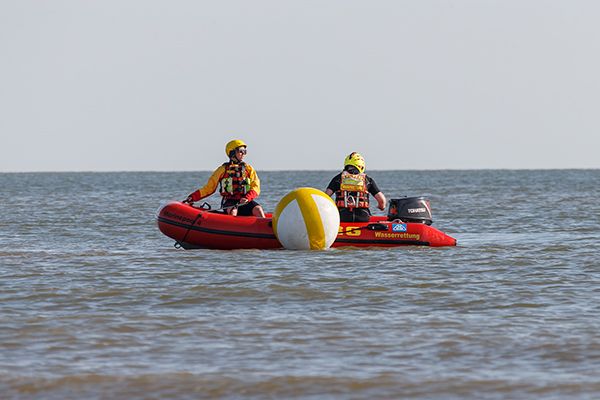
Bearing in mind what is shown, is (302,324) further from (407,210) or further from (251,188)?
(407,210)

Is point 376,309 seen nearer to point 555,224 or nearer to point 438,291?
point 438,291

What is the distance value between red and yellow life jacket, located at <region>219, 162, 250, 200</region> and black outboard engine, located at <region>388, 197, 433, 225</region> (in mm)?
2182

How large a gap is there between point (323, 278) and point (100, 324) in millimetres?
3670

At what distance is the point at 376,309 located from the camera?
1034 cm

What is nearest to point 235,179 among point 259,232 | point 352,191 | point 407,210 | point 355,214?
point 259,232

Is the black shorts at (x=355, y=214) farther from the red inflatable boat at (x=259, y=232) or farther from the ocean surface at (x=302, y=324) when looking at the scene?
the ocean surface at (x=302, y=324)

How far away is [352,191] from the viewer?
15992 mm

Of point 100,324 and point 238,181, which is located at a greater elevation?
point 238,181

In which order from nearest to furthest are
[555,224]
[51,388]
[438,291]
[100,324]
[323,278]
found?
[51,388]
[100,324]
[438,291]
[323,278]
[555,224]

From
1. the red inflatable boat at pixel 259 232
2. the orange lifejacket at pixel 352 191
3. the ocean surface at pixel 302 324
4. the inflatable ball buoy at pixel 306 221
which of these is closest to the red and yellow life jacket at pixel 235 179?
the red inflatable boat at pixel 259 232

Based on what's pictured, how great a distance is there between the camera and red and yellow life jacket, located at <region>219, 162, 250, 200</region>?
1605cm

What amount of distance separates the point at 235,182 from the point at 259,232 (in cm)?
87

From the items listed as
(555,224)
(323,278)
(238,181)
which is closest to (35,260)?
(238,181)

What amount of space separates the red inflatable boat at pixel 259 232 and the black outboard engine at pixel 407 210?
174mm
